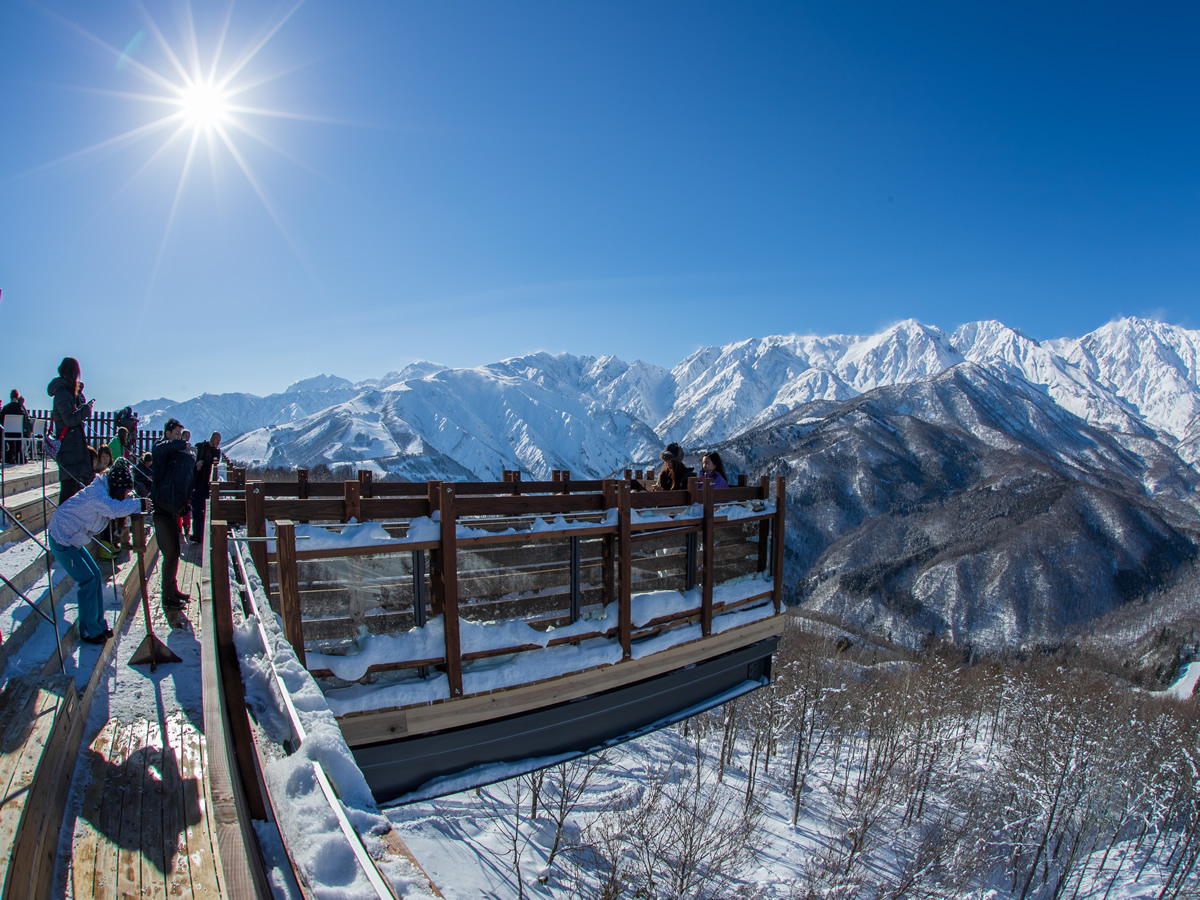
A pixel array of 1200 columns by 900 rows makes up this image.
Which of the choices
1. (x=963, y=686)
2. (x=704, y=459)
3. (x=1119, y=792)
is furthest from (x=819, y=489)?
(x=704, y=459)

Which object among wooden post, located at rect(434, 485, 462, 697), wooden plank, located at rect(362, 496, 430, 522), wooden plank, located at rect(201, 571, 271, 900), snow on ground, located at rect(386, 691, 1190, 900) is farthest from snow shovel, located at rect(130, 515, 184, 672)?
snow on ground, located at rect(386, 691, 1190, 900)

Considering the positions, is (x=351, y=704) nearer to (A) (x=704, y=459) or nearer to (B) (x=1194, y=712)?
(A) (x=704, y=459)

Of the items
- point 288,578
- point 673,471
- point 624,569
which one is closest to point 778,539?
point 673,471

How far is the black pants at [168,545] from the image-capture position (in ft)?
17.5

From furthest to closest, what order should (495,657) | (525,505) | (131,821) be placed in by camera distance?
(495,657), (525,505), (131,821)

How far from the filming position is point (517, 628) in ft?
16.2

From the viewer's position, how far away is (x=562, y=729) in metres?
5.43

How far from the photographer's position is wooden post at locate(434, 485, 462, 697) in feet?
14.4

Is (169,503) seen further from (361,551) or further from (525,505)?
(525,505)

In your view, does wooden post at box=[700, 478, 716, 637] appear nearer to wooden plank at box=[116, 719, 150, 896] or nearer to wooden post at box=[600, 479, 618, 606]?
wooden post at box=[600, 479, 618, 606]

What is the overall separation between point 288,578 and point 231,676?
3.68ft

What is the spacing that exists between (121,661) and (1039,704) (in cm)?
5783

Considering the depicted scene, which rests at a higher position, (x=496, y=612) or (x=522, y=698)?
(x=496, y=612)

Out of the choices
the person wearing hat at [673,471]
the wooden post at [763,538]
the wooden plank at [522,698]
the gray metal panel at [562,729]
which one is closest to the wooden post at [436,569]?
the wooden plank at [522,698]
